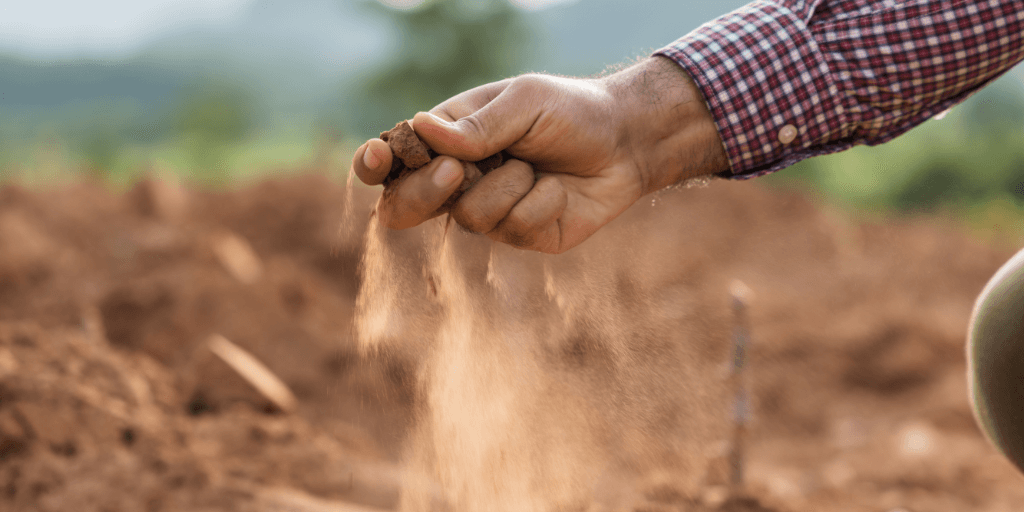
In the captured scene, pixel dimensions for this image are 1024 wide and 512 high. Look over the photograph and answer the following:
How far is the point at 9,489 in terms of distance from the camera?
221cm

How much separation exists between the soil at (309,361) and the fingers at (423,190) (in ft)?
0.77

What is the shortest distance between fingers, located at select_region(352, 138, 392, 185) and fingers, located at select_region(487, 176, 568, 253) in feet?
0.99

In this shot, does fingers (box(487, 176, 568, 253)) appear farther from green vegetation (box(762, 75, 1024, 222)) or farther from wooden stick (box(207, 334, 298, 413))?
green vegetation (box(762, 75, 1024, 222))

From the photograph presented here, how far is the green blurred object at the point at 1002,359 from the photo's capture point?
1.70 m

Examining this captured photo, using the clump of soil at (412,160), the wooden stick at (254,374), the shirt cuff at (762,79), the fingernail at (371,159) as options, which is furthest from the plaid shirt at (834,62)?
the wooden stick at (254,374)

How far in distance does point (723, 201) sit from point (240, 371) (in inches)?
250

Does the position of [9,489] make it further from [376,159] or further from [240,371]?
[376,159]

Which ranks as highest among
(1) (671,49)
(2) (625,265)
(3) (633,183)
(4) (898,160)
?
(1) (671,49)

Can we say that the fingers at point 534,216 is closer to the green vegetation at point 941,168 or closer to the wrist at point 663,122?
the wrist at point 663,122

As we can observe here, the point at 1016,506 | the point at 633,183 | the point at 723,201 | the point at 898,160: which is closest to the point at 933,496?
the point at 1016,506

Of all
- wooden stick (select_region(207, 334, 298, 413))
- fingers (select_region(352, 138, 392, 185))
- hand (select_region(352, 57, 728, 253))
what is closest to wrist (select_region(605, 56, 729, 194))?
hand (select_region(352, 57, 728, 253))

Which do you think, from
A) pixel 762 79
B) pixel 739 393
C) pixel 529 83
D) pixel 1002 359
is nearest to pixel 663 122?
pixel 762 79

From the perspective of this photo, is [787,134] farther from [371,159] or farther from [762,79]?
[371,159]

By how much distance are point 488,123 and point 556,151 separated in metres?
0.22
